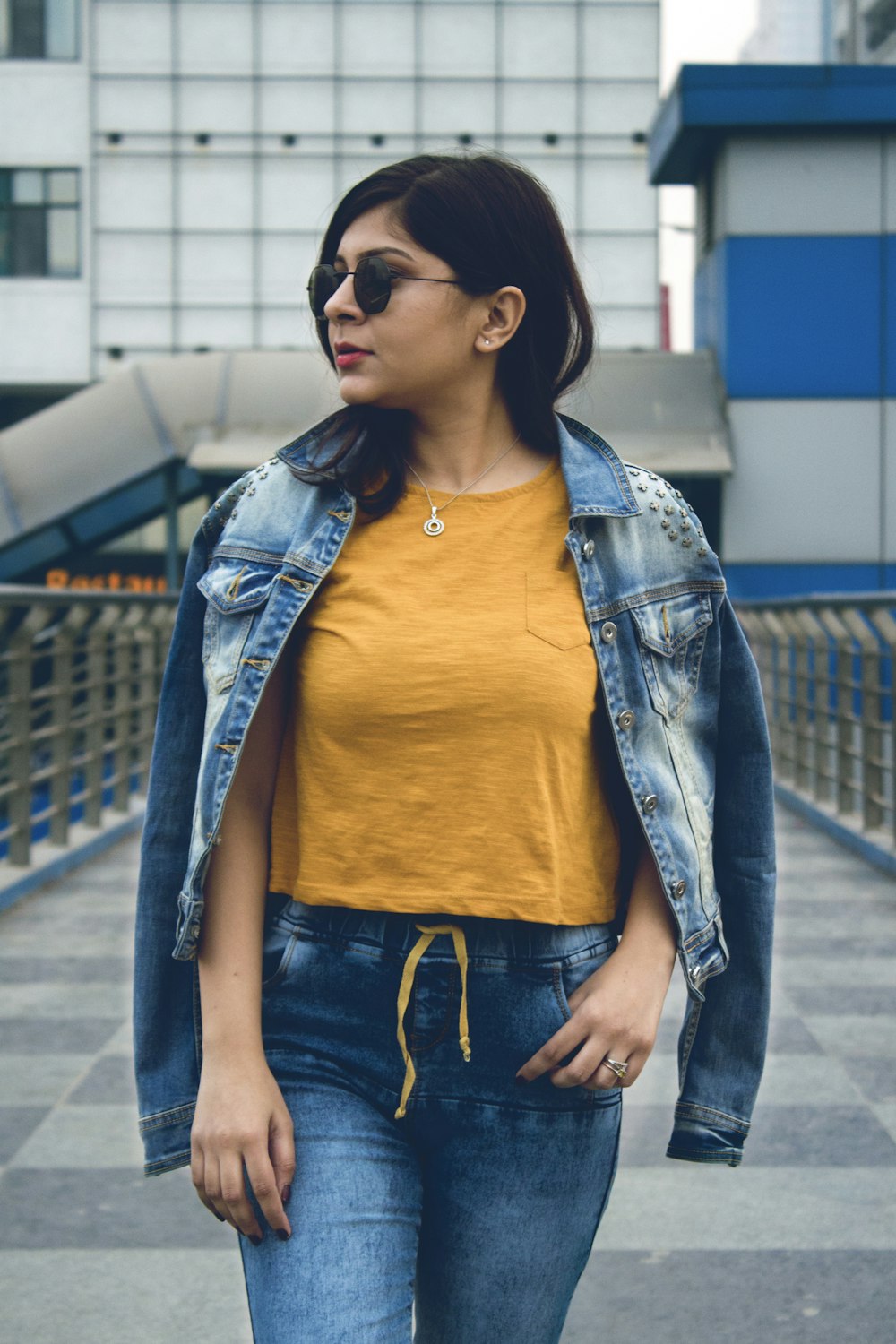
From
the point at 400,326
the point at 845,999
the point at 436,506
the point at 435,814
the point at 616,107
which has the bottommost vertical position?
the point at 845,999

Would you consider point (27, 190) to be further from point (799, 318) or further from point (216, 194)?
point (799, 318)

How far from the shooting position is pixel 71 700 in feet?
26.8

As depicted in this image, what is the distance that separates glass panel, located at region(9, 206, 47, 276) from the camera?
29484 mm

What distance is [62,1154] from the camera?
3.85 metres

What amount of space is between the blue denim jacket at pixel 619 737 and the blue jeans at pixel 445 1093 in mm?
141

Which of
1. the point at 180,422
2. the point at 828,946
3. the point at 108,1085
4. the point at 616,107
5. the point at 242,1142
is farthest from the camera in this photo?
the point at 616,107

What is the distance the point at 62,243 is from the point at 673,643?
30.0 metres

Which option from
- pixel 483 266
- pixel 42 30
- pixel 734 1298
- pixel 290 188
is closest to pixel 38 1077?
pixel 734 1298

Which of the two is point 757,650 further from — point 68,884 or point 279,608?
point 279,608

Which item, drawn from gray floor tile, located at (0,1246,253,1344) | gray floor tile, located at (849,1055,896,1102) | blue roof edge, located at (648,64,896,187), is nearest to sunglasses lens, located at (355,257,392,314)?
gray floor tile, located at (0,1246,253,1344)

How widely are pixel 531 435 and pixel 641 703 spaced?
366 millimetres

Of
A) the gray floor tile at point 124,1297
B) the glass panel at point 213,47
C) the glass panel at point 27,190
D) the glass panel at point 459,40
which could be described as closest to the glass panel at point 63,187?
the glass panel at point 27,190

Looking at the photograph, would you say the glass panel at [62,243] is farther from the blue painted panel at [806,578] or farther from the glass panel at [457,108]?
the blue painted panel at [806,578]

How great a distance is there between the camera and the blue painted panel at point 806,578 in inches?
700
